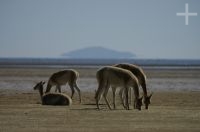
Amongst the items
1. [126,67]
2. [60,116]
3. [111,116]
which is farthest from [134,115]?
[126,67]

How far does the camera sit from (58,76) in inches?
1162

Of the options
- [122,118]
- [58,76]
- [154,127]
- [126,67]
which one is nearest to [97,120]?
[122,118]

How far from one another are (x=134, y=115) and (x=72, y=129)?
4.16 meters

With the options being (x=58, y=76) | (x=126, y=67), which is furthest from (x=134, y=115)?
(x=58, y=76)

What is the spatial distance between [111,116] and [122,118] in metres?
0.67

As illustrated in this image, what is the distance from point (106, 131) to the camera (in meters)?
14.9

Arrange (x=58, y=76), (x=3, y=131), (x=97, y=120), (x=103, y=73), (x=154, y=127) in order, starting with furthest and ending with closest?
1. (x=58, y=76)
2. (x=103, y=73)
3. (x=97, y=120)
4. (x=154, y=127)
5. (x=3, y=131)

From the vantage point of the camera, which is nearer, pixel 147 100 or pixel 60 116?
pixel 60 116

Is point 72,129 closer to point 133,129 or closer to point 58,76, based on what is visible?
point 133,129

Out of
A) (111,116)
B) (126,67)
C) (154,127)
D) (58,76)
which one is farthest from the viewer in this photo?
(58,76)

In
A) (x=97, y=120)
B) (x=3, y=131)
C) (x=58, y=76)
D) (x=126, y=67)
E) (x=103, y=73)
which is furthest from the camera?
(x=58, y=76)

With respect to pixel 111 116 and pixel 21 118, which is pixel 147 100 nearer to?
pixel 111 116

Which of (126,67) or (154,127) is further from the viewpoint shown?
(126,67)

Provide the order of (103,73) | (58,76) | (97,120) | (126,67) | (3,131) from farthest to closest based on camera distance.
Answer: (58,76), (126,67), (103,73), (97,120), (3,131)
